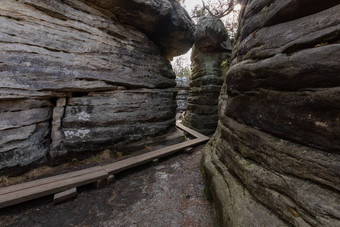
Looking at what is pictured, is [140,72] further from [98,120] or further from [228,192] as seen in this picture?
[228,192]

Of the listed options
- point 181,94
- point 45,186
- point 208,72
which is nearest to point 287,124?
point 45,186

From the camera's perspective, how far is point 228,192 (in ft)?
7.88

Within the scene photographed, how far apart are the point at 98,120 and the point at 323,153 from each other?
17.3ft

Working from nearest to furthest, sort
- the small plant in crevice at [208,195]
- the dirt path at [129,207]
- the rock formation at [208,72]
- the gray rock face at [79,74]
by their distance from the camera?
1. the dirt path at [129,207]
2. the small plant in crevice at [208,195]
3. the gray rock face at [79,74]
4. the rock formation at [208,72]

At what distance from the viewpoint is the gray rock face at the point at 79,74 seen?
3438 mm

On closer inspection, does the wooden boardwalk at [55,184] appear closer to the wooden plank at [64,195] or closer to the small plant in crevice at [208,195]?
the wooden plank at [64,195]

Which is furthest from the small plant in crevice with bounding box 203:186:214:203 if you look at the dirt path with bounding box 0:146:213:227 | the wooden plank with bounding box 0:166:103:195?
the wooden plank with bounding box 0:166:103:195

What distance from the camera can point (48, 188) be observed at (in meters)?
2.89

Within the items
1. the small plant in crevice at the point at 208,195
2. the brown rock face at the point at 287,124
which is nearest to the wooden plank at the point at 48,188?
the small plant in crevice at the point at 208,195

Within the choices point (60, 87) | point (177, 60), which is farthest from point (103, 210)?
point (177, 60)

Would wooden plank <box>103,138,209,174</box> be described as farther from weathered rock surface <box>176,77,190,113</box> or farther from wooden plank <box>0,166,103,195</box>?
weathered rock surface <box>176,77,190,113</box>

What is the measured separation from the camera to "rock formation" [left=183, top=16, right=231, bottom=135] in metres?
8.15

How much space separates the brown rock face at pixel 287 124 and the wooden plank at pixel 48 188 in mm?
2979

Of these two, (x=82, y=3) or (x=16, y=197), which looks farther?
(x=82, y=3)
